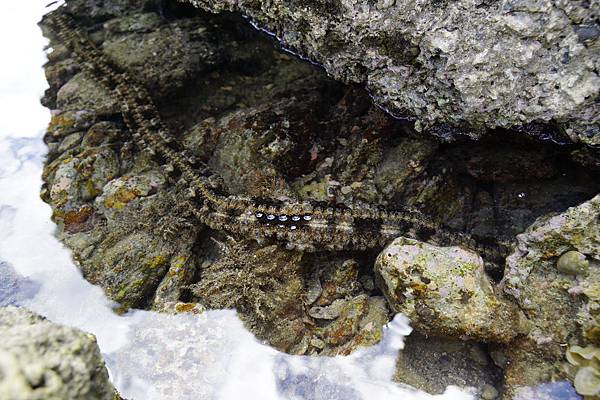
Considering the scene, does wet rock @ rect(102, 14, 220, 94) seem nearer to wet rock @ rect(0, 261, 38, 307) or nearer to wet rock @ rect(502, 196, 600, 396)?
wet rock @ rect(0, 261, 38, 307)

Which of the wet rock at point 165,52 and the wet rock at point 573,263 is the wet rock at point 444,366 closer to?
the wet rock at point 573,263

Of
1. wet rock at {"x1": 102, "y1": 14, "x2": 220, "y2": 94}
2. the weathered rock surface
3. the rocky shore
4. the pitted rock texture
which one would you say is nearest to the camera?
the weathered rock surface

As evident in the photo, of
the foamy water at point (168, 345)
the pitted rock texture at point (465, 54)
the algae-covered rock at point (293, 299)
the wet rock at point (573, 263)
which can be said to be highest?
the pitted rock texture at point (465, 54)

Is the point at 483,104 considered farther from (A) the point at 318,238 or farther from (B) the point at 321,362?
(B) the point at 321,362

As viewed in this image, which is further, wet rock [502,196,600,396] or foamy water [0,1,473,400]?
foamy water [0,1,473,400]

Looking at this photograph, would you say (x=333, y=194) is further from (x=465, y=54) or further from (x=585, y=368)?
(x=585, y=368)

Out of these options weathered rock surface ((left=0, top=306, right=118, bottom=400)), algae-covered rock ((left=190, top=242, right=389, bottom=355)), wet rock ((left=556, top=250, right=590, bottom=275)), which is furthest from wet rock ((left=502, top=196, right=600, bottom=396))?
weathered rock surface ((left=0, top=306, right=118, bottom=400))

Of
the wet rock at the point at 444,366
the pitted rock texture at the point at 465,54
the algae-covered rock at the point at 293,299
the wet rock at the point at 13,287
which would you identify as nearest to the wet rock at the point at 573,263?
the pitted rock texture at the point at 465,54
